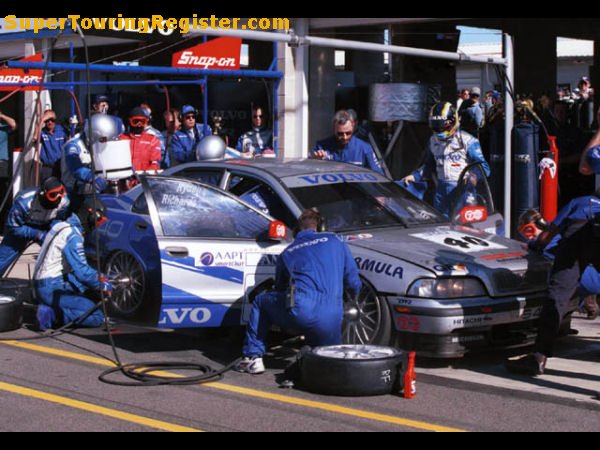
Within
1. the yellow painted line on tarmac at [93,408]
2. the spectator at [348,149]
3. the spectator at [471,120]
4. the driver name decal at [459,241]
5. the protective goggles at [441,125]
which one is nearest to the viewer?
the yellow painted line on tarmac at [93,408]

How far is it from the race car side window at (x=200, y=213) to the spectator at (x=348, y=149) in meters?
2.63

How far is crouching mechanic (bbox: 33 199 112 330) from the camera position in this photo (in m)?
9.44

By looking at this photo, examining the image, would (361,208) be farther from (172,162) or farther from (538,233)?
(172,162)

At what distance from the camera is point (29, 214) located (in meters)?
10.4

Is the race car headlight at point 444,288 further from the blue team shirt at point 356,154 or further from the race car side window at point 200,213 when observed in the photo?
the blue team shirt at point 356,154

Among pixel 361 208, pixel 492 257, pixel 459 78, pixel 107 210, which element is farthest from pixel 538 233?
pixel 459 78

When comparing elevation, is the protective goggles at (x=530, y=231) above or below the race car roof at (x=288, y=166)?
below

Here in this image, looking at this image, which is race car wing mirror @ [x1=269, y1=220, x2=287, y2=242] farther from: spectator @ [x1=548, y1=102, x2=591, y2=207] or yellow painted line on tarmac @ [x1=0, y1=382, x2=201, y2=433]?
spectator @ [x1=548, y1=102, x2=591, y2=207]

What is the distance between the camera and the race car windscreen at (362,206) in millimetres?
8797

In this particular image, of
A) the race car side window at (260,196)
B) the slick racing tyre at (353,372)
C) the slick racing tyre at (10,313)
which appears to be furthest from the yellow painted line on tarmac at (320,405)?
the race car side window at (260,196)

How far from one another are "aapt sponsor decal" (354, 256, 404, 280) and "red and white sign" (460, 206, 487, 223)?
1.80 m

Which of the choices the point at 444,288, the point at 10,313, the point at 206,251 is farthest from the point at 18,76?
the point at 444,288

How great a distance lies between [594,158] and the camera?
24.8 ft

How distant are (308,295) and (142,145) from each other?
6653mm
